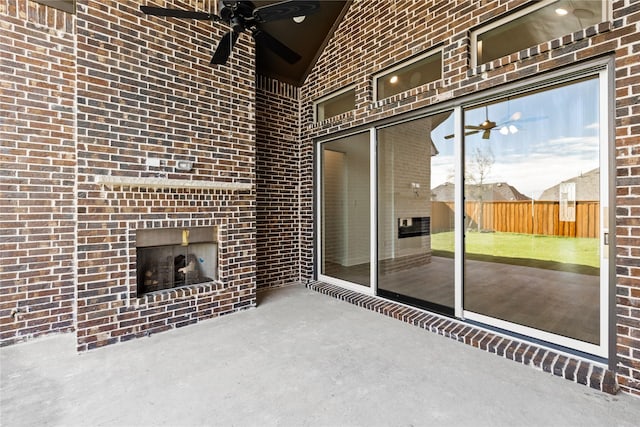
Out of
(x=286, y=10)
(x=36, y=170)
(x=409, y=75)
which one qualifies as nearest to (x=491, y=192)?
(x=409, y=75)

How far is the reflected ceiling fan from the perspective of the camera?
9.59ft

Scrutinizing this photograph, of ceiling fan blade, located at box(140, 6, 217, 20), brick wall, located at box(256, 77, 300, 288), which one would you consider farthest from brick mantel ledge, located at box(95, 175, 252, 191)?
ceiling fan blade, located at box(140, 6, 217, 20)

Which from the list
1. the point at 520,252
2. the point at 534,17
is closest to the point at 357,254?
the point at 520,252

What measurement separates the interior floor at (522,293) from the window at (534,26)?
2061 millimetres

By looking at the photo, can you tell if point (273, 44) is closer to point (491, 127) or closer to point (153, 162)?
point (153, 162)

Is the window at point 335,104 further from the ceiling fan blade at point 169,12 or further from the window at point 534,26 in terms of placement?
the ceiling fan blade at point 169,12

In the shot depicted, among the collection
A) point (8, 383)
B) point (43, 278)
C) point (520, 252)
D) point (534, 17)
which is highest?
point (534, 17)

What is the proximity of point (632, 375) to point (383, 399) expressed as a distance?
173cm

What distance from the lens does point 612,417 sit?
6.05ft

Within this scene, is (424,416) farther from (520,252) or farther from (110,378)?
(110,378)

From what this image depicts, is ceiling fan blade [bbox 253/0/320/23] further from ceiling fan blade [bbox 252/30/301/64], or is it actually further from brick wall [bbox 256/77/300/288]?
brick wall [bbox 256/77/300/288]

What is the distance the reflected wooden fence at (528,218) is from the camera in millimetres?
2490

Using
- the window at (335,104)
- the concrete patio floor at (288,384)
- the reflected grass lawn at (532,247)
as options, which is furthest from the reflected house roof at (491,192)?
the window at (335,104)

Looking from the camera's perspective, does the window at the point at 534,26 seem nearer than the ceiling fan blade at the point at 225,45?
Yes
